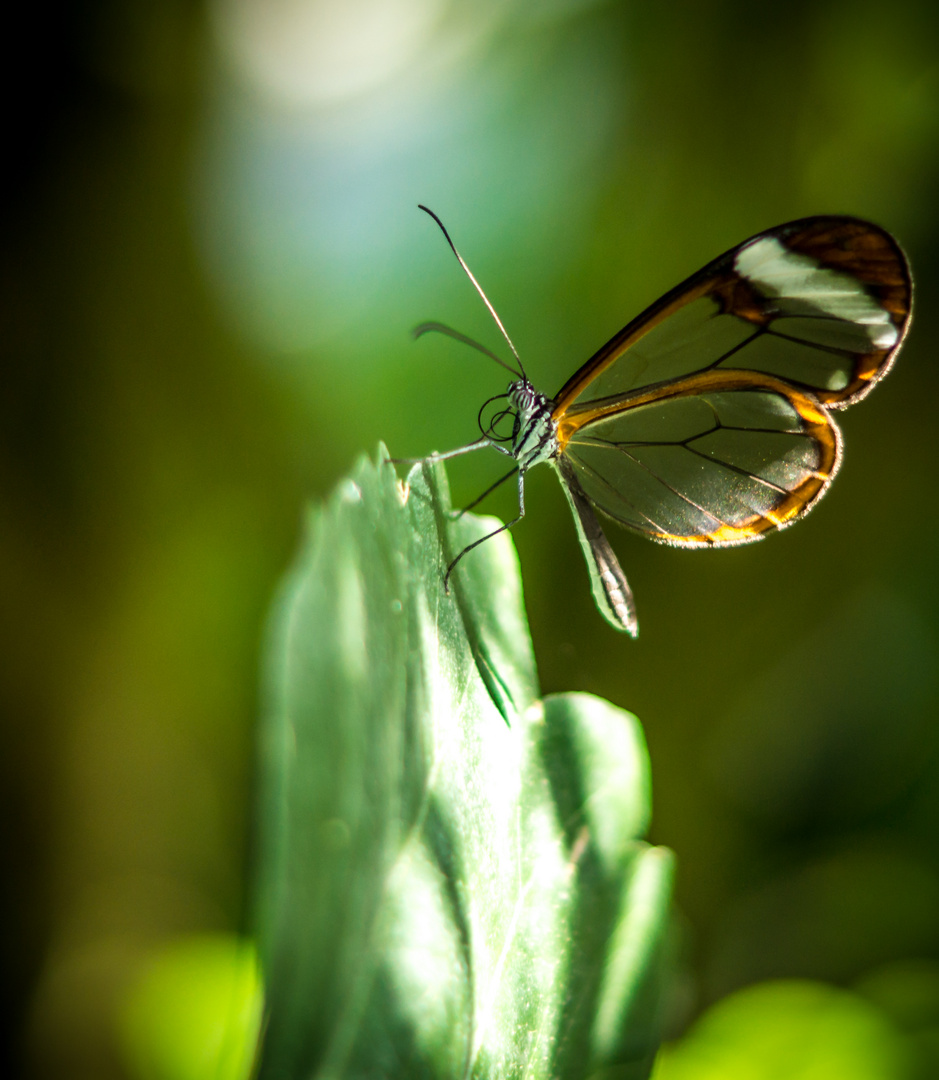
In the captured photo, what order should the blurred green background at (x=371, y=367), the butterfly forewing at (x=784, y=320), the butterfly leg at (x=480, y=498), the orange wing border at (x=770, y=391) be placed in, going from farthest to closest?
the blurred green background at (x=371, y=367) < the orange wing border at (x=770, y=391) < the butterfly forewing at (x=784, y=320) < the butterfly leg at (x=480, y=498)

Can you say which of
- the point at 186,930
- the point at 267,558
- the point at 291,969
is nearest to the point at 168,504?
the point at 267,558

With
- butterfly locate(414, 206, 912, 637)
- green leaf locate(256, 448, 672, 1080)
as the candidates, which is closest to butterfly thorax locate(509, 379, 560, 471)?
butterfly locate(414, 206, 912, 637)

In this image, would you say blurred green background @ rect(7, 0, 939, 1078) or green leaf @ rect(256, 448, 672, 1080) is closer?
green leaf @ rect(256, 448, 672, 1080)

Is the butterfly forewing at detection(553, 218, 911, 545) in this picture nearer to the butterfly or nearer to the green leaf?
the butterfly

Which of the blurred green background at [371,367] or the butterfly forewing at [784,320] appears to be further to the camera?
the blurred green background at [371,367]

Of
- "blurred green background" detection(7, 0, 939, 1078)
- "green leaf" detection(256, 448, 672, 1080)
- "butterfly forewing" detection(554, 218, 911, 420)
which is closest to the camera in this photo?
"green leaf" detection(256, 448, 672, 1080)

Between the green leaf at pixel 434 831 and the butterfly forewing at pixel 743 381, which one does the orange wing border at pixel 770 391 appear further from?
the green leaf at pixel 434 831

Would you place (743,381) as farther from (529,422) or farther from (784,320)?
→ (529,422)

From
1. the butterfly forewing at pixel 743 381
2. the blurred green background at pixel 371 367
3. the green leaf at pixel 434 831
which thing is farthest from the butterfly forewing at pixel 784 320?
the blurred green background at pixel 371 367
